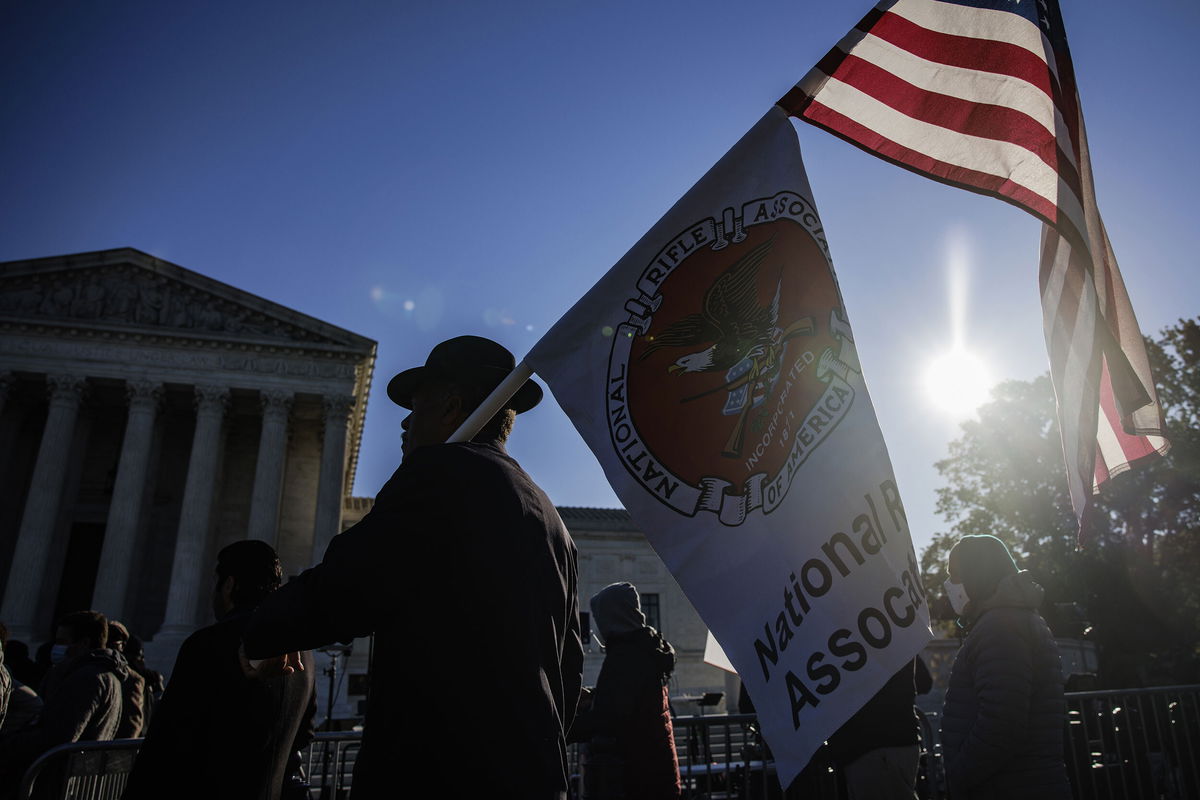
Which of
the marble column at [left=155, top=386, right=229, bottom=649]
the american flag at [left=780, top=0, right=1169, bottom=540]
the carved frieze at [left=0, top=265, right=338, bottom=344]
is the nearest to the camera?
the american flag at [left=780, top=0, right=1169, bottom=540]

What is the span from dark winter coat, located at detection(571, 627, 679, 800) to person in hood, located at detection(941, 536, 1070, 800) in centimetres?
147

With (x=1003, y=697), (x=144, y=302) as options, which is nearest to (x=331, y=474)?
(x=144, y=302)

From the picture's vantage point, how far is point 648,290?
2.76 m

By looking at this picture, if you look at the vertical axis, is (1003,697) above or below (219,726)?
above

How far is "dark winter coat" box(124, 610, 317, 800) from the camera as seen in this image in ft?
8.82

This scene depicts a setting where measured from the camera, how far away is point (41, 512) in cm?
2556

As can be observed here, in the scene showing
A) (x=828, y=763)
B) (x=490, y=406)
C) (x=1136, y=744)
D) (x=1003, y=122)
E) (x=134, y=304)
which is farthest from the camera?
(x=134, y=304)

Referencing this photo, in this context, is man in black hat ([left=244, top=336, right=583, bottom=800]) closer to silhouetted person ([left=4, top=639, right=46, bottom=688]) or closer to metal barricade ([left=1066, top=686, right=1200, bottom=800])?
metal barricade ([left=1066, top=686, right=1200, bottom=800])

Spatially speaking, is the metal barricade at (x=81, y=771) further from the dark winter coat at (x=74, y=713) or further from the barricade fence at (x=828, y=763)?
the dark winter coat at (x=74, y=713)

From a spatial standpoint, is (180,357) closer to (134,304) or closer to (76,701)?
(134,304)

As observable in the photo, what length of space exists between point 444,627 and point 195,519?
93.4 ft

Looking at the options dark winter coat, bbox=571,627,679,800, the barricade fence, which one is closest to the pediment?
the barricade fence

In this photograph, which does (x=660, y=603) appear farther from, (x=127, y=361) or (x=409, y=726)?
(x=409, y=726)

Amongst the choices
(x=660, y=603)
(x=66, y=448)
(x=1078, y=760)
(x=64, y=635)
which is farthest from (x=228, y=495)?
(x=1078, y=760)
